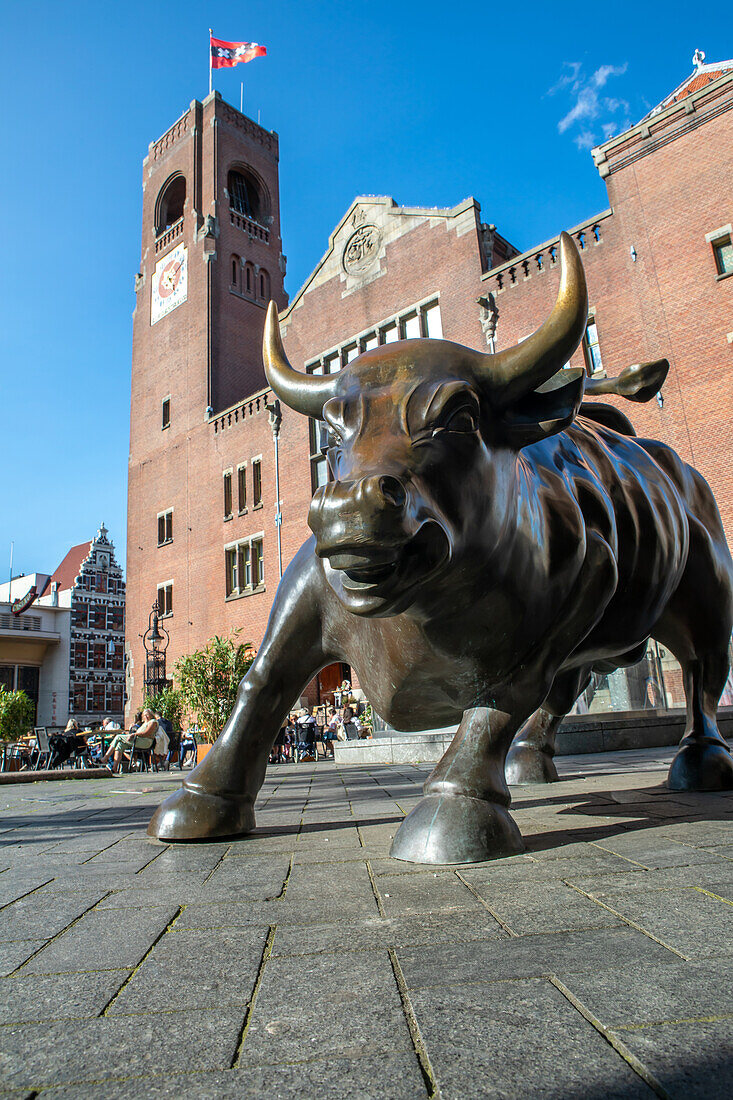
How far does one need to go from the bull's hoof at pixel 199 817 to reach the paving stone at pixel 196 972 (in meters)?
1.01

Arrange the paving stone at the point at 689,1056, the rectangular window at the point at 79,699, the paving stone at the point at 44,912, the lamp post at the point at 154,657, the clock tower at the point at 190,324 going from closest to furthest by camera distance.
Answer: the paving stone at the point at 689,1056 → the paving stone at the point at 44,912 → the lamp post at the point at 154,657 → the clock tower at the point at 190,324 → the rectangular window at the point at 79,699

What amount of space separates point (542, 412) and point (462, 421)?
298mm

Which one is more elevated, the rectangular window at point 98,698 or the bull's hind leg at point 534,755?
the rectangular window at point 98,698

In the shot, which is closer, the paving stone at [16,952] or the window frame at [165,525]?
the paving stone at [16,952]

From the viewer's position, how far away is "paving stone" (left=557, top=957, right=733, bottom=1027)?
2.84ft

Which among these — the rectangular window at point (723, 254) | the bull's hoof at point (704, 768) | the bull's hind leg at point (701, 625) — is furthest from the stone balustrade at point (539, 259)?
the bull's hoof at point (704, 768)

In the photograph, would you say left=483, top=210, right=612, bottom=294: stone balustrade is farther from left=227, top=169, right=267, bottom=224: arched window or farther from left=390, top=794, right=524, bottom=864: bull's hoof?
left=390, top=794, right=524, bottom=864: bull's hoof

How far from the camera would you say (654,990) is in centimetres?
94

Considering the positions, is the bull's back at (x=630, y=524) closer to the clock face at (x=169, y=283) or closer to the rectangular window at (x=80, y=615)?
the clock face at (x=169, y=283)

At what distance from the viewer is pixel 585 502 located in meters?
2.50

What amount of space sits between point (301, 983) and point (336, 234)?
2631 cm

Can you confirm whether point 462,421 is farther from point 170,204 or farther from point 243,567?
point 170,204

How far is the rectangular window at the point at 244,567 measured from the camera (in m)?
25.2

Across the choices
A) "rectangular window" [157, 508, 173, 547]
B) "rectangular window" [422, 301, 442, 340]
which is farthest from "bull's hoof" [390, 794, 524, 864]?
"rectangular window" [157, 508, 173, 547]
